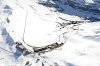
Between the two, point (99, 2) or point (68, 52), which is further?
point (99, 2)

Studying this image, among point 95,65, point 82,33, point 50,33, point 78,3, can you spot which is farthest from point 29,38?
point 78,3

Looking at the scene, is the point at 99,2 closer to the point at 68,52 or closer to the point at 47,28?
the point at 47,28

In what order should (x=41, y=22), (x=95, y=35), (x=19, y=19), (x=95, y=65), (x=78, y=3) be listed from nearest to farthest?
(x=95, y=65)
(x=95, y=35)
(x=19, y=19)
(x=41, y=22)
(x=78, y=3)

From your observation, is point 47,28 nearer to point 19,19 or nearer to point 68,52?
point 19,19

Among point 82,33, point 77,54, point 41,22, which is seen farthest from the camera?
point 41,22

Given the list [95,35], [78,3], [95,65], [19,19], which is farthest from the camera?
[78,3]

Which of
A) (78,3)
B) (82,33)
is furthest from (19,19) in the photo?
(78,3)

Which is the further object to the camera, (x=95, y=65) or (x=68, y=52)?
(x=68, y=52)

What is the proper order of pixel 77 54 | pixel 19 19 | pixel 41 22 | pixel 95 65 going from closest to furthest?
pixel 95 65
pixel 77 54
pixel 19 19
pixel 41 22
